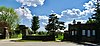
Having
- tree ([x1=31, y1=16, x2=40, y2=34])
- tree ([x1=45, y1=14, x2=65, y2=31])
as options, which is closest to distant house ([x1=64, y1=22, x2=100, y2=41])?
tree ([x1=45, y1=14, x2=65, y2=31])

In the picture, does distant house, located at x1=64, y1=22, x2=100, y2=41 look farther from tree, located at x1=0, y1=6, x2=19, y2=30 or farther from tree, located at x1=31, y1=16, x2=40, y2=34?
tree, located at x1=31, y1=16, x2=40, y2=34

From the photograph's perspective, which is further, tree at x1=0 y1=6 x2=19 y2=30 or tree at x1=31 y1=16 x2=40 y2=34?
tree at x1=31 y1=16 x2=40 y2=34

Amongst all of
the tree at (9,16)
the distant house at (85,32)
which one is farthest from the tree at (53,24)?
the distant house at (85,32)

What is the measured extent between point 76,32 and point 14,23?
3557 centimetres

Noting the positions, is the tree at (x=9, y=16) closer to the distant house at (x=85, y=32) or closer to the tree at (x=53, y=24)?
the tree at (x=53, y=24)

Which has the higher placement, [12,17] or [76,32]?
[12,17]

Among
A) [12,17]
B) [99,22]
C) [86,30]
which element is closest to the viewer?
[99,22]

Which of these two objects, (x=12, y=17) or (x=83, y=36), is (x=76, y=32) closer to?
(x=83, y=36)

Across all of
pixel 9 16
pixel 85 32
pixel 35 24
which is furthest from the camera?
pixel 35 24

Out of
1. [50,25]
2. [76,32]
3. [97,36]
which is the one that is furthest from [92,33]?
[50,25]

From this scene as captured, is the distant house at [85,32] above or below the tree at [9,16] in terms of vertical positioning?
below

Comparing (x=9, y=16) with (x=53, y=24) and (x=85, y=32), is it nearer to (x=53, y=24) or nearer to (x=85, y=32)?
(x=53, y=24)

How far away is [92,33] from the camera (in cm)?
4769

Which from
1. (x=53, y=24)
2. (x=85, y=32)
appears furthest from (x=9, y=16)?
(x=85, y=32)
